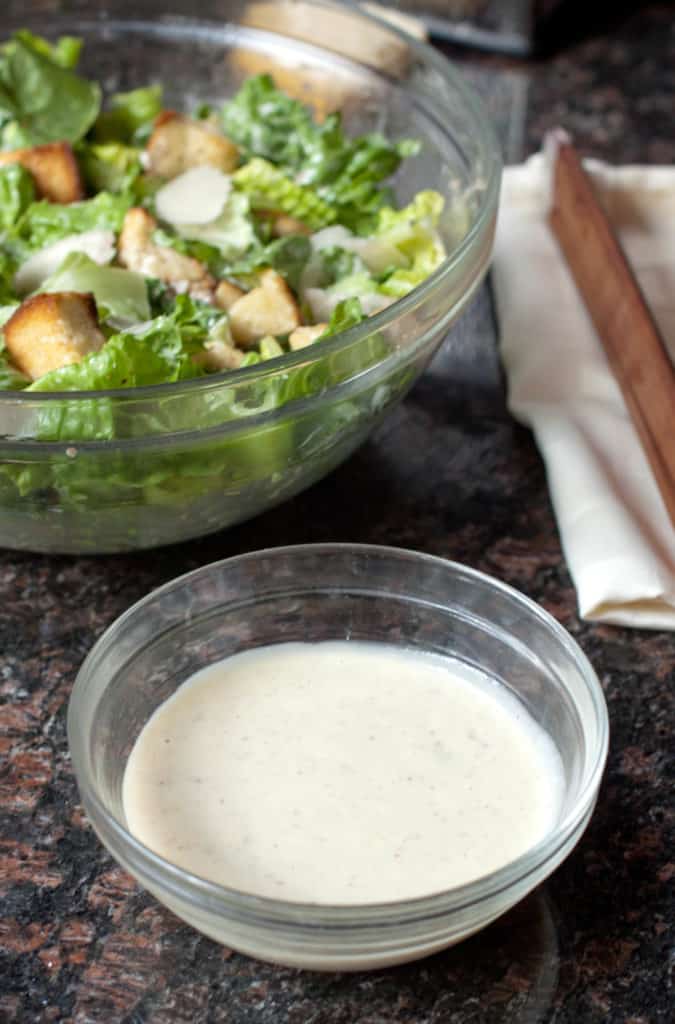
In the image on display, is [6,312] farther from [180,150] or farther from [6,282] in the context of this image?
[180,150]

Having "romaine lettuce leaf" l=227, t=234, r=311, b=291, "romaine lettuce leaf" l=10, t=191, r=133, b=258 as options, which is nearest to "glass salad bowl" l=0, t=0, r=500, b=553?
"romaine lettuce leaf" l=227, t=234, r=311, b=291

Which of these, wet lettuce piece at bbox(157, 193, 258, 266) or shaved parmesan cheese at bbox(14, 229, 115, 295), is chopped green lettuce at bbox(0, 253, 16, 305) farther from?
wet lettuce piece at bbox(157, 193, 258, 266)

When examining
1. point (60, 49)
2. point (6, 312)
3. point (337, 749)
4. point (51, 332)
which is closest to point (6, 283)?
point (6, 312)

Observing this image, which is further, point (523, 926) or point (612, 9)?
point (612, 9)

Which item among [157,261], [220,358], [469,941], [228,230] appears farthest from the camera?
[228,230]

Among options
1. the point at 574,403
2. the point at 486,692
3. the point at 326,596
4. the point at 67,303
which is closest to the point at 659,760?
the point at 486,692

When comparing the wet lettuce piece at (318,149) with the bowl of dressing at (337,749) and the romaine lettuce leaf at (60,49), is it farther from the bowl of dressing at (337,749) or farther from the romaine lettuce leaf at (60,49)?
the bowl of dressing at (337,749)

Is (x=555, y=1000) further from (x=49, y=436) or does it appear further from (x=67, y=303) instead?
(x=67, y=303)
